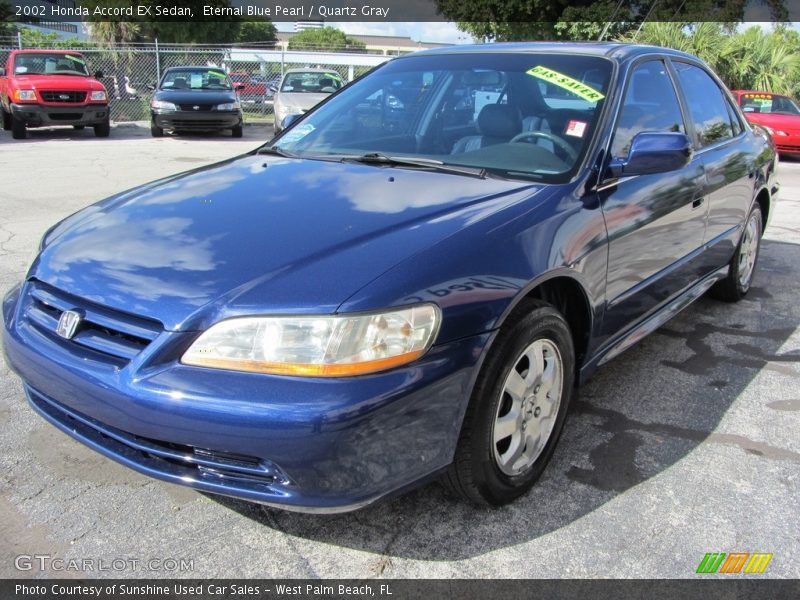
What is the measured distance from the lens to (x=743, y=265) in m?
4.89

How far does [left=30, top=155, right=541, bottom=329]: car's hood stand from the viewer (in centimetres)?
207

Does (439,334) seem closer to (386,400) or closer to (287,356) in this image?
(386,400)

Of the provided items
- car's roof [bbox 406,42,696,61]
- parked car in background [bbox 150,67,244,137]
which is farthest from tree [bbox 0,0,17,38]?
car's roof [bbox 406,42,696,61]

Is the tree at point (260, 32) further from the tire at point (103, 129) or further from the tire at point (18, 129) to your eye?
the tire at point (18, 129)

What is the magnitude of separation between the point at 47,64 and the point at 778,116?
15334 mm

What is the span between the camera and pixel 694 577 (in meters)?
Result: 2.23

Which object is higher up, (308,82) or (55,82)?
(308,82)

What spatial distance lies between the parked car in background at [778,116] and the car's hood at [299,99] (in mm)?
8666

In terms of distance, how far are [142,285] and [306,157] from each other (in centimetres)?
136

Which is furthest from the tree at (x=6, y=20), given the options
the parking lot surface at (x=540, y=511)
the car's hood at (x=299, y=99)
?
the parking lot surface at (x=540, y=511)

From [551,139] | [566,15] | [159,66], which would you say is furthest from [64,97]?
[566,15]

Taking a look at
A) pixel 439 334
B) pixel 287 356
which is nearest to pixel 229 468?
pixel 287 356

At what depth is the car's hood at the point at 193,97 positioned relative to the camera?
14.8 meters

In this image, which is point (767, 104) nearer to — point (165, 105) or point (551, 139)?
point (165, 105)
